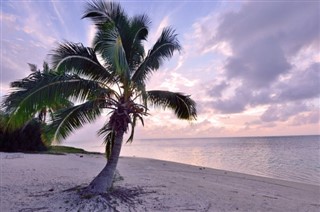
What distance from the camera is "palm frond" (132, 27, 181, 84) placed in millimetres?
8641

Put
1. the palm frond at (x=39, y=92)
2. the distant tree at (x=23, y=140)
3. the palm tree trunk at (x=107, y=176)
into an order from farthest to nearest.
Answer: the distant tree at (x=23, y=140), the palm tree trunk at (x=107, y=176), the palm frond at (x=39, y=92)

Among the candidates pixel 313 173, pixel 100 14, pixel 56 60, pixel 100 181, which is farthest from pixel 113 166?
pixel 313 173

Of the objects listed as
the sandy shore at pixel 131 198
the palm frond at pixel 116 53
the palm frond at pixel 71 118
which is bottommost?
the sandy shore at pixel 131 198

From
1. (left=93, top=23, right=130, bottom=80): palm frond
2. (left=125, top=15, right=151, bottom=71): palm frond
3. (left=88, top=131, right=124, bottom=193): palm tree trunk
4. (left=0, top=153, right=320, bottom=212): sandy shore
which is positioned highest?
(left=125, top=15, right=151, bottom=71): palm frond

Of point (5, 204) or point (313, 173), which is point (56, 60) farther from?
point (313, 173)

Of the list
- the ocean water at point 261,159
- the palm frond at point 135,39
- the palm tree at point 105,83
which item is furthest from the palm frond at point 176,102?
the ocean water at point 261,159

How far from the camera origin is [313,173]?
20.4 metres

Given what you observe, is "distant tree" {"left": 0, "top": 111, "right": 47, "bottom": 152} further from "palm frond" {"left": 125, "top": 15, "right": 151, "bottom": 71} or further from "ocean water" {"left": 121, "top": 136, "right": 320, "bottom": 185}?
"palm frond" {"left": 125, "top": 15, "right": 151, "bottom": 71}

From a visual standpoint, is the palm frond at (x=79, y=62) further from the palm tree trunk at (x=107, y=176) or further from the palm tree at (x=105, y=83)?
the palm tree trunk at (x=107, y=176)

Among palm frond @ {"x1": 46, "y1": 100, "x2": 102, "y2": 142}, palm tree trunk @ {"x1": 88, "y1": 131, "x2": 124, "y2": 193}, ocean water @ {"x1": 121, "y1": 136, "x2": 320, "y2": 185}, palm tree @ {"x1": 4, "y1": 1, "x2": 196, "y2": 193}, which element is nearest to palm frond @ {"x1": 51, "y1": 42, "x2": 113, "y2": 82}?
palm tree @ {"x1": 4, "y1": 1, "x2": 196, "y2": 193}

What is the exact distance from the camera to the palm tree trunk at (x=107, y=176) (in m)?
8.22

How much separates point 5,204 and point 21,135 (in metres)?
18.2

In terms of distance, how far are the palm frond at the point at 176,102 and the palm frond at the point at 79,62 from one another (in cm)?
162

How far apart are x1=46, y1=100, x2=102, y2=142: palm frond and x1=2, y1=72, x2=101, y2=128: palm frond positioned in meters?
0.36
